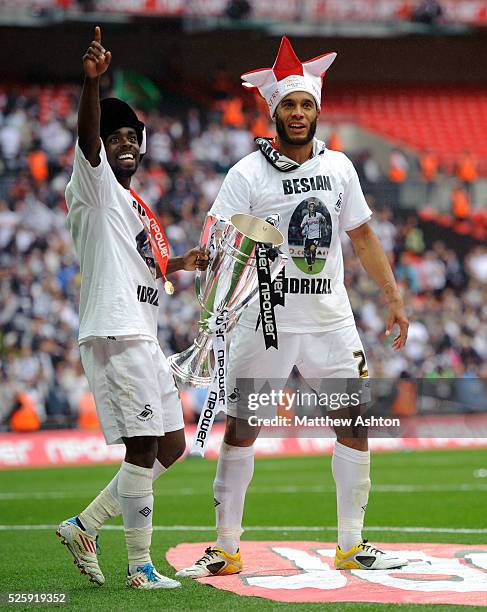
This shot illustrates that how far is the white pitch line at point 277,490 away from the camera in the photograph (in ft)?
37.3

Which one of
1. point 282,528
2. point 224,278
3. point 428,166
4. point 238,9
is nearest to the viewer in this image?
point 224,278

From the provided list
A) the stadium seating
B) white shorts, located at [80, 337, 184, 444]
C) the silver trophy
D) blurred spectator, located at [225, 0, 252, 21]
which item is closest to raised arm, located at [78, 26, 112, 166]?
the silver trophy

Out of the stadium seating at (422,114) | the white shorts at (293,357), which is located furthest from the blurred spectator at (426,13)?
the white shorts at (293,357)

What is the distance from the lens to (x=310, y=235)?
19.9ft

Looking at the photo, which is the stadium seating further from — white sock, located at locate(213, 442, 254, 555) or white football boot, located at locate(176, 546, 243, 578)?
white football boot, located at locate(176, 546, 243, 578)

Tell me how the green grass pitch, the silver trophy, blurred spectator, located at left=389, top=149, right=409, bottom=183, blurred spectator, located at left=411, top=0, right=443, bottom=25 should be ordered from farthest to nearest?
blurred spectator, located at left=411, top=0, right=443, bottom=25, blurred spectator, located at left=389, top=149, right=409, bottom=183, the silver trophy, the green grass pitch

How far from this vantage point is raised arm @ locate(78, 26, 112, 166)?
5031mm

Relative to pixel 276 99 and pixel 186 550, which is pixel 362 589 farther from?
pixel 276 99

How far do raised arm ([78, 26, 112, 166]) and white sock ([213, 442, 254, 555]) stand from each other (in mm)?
1783

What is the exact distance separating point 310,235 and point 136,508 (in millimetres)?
1684

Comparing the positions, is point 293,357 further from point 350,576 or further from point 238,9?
point 238,9

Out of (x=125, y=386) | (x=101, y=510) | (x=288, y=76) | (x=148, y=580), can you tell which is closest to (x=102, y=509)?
(x=101, y=510)

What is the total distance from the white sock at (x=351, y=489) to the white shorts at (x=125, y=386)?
1.09 metres

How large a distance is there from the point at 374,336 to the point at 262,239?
14556 millimetres
